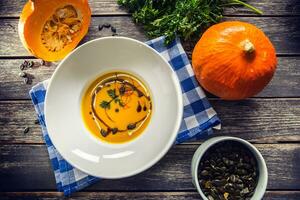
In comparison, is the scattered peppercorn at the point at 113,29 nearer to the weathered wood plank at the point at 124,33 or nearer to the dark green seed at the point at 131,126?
the weathered wood plank at the point at 124,33

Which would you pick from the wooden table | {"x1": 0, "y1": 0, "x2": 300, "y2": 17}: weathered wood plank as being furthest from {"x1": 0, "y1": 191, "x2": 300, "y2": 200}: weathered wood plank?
{"x1": 0, "y1": 0, "x2": 300, "y2": 17}: weathered wood plank

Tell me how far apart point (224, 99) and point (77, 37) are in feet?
1.35

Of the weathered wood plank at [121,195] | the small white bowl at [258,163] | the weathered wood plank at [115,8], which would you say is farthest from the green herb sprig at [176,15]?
the weathered wood plank at [121,195]

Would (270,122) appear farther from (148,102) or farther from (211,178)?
(148,102)

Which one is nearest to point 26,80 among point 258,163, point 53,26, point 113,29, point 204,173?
point 53,26

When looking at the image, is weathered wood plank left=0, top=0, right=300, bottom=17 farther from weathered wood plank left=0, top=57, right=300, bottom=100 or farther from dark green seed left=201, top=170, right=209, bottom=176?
dark green seed left=201, top=170, right=209, bottom=176

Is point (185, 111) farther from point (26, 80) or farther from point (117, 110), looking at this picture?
point (26, 80)

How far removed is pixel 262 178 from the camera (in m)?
1.05

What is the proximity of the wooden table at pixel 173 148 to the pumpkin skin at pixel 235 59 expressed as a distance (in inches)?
4.8

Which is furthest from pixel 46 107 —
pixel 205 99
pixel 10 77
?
pixel 205 99

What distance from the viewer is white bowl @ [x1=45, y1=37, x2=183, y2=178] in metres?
1.05

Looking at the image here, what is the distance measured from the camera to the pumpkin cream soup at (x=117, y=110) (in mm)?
1104

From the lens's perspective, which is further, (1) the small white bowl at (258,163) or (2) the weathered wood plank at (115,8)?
(2) the weathered wood plank at (115,8)

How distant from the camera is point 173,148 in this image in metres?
1.14
